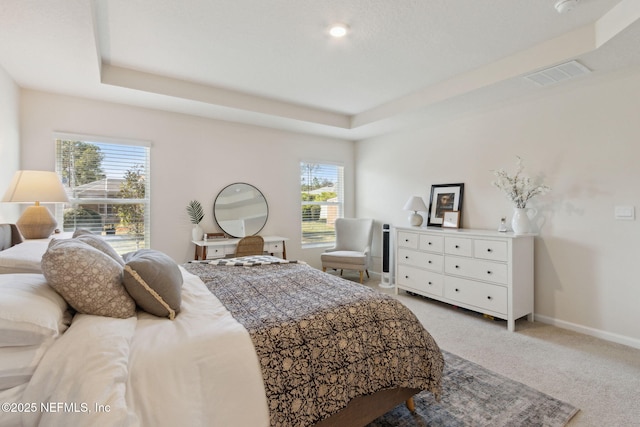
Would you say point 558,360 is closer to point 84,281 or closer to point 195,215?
point 84,281

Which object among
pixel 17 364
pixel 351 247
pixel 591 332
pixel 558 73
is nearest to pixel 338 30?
pixel 558 73

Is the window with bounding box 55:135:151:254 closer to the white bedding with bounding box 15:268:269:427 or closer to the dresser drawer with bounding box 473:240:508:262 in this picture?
the white bedding with bounding box 15:268:269:427

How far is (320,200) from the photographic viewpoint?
5.34 metres

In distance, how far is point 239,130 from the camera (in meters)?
4.41

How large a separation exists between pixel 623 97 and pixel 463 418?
10.1 feet

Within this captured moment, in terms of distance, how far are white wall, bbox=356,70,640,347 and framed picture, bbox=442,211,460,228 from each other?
114 mm

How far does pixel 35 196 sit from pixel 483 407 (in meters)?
3.54

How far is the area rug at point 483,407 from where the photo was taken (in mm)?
1753

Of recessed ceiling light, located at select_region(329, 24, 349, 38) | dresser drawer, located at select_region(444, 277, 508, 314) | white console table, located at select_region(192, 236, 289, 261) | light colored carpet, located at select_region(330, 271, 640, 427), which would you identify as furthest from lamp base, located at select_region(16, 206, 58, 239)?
dresser drawer, located at select_region(444, 277, 508, 314)

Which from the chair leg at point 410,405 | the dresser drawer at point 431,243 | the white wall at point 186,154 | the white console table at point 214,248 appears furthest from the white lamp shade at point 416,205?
the chair leg at point 410,405

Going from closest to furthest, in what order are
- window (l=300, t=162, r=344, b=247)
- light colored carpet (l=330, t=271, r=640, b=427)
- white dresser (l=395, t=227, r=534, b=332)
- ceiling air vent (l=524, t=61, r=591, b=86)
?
1. light colored carpet (l=330, t=271, r=640, b=427)
2. ceiling air vent (l=524, t=61, r=591, b=86)
3. white dresser (l=395, t=227, r=534, b=332)
4. window (l=300, t=162, r=344, b=247)

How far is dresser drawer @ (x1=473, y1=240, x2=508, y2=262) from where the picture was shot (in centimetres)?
309

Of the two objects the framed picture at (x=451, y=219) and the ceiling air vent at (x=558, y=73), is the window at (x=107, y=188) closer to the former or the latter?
the framed picture at (x=451, y=219)

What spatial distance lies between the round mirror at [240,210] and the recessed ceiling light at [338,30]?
2559 millimetres
